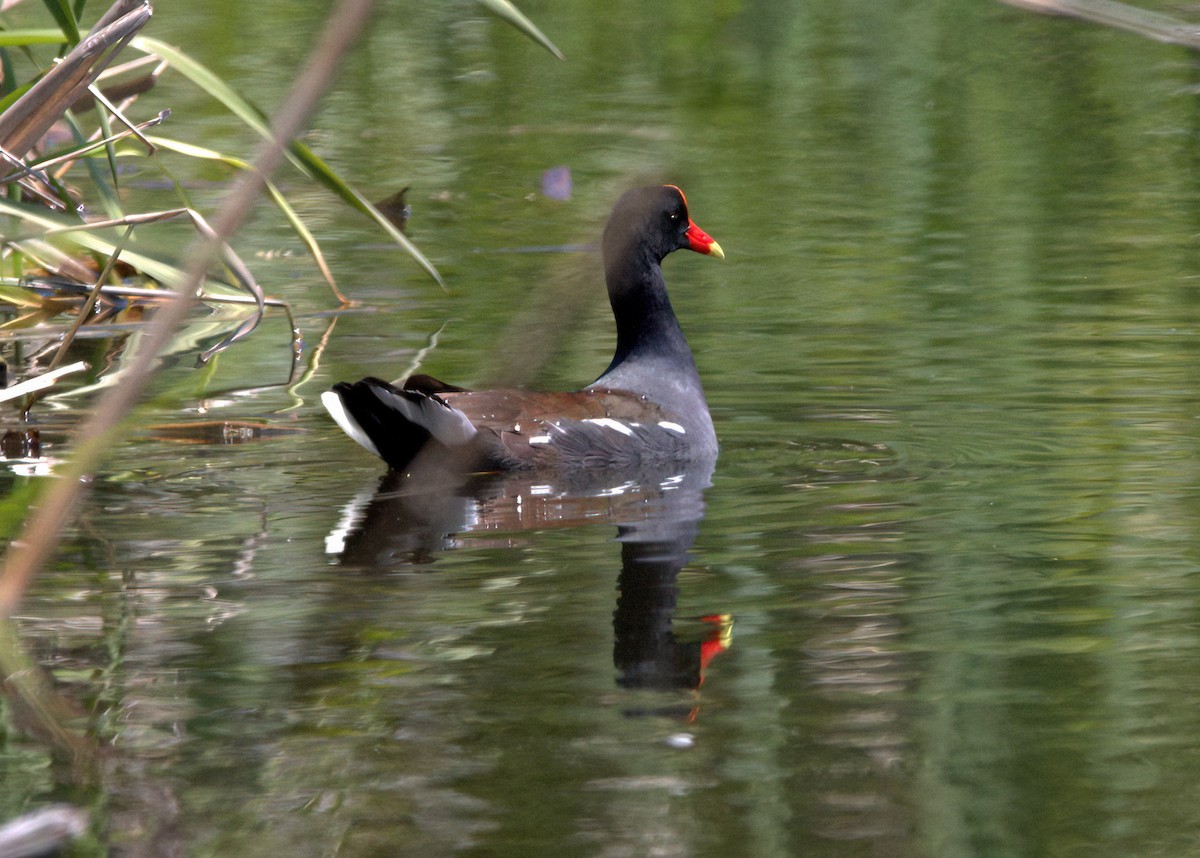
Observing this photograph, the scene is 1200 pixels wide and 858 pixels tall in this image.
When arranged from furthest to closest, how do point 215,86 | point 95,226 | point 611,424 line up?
point 611,424 → point 95,226 → point 215,86

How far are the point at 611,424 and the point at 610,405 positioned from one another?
0.13 metres

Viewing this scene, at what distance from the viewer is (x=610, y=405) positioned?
557cm

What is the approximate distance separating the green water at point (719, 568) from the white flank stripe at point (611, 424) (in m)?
0.31

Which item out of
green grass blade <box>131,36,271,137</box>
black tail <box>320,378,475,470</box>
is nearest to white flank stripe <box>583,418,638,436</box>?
black tail <box>320,378,475,470</box>

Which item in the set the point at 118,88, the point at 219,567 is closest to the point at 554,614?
the point at 219,567

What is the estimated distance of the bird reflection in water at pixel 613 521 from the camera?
11.4 feet

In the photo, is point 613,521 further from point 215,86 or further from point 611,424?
point 215,86

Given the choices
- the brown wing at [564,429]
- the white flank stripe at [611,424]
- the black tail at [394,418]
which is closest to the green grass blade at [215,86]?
the black tail at [394,418]

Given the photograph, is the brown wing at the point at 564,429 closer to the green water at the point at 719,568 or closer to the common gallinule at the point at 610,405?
the common gallinule at the point at 610,405

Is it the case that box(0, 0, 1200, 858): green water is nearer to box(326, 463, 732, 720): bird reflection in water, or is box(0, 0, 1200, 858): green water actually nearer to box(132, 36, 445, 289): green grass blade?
box(326, 463, 732, 720): bird reflection in water

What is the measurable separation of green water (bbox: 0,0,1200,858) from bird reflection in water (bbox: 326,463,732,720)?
0.02 meters

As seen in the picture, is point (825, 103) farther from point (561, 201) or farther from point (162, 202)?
point (162, 202)

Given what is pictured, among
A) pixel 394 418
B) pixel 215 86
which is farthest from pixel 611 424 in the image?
pixel 215 86

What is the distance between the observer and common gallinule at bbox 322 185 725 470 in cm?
506
